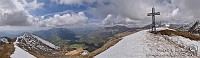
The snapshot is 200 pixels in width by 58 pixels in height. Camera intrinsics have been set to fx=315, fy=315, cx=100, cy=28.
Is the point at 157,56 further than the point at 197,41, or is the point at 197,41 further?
the point at 197,41

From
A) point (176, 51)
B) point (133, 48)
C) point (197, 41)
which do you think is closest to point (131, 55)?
point (133, 48)

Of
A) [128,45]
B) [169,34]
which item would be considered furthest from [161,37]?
[128,45]

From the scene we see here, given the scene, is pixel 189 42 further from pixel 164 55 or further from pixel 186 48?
pixel 164 55

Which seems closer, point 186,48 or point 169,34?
point 186,48

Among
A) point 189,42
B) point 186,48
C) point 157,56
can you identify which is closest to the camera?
point 157,56

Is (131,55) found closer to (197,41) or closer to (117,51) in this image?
(117,51)

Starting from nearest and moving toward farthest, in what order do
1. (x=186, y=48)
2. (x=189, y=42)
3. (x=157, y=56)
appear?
(x=157, y=56) < (x=186, y=48) < (x=189, y=42)

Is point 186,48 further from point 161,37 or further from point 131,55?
point 131,55
